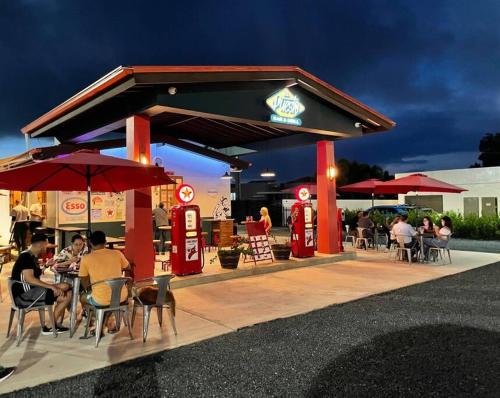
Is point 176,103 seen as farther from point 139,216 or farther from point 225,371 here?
point 225,371

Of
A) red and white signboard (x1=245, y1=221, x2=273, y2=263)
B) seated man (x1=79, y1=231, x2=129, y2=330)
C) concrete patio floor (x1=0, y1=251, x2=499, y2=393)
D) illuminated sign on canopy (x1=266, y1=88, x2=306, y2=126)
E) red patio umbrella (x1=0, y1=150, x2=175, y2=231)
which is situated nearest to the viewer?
concrete patio floor (x1=0, y1=251, x2=499, y2=393)

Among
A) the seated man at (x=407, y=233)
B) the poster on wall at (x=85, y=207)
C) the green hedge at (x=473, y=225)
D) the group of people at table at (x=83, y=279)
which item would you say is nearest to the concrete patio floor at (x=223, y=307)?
the group of people at table at (x=83, y=279)

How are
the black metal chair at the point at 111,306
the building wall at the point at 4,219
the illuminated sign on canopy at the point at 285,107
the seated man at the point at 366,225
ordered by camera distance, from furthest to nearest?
1. the seated man at the point at 366,225
2. the building wall at the point at 4,219
3. the illuminated sign on canopy at the point at 285,107
4. the black metal chair at the point at 111,306

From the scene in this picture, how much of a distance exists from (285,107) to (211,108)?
2094 mm

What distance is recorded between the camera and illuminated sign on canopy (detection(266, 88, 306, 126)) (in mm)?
8820

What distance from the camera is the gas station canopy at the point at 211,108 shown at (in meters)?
7.08

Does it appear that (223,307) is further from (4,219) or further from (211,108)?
(4,219)

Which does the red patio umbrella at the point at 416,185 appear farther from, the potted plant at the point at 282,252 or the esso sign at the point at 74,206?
the esso sign at the point at 74,206

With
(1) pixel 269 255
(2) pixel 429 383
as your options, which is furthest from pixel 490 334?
(1) pixel 269 255

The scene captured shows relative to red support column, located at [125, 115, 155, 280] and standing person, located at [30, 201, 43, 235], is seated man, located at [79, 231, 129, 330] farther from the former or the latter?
standing person, located at [30, 201, 43, 235]

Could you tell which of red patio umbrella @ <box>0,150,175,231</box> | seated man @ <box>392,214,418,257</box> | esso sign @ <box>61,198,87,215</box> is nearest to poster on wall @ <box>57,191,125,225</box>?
esso sign @ <box>61,198,87,215</box>

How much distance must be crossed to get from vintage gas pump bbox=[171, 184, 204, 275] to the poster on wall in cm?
411

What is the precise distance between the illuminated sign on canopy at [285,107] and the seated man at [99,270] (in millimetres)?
5038

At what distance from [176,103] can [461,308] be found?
573 centimetres
